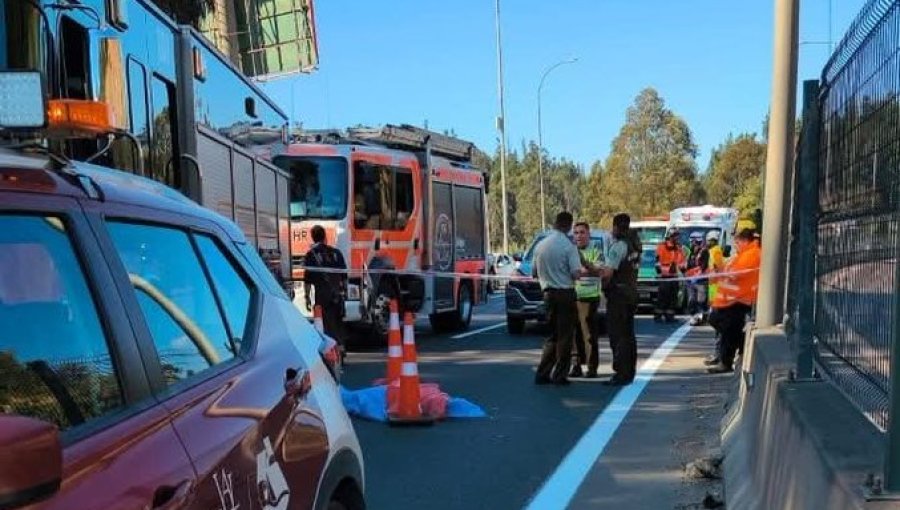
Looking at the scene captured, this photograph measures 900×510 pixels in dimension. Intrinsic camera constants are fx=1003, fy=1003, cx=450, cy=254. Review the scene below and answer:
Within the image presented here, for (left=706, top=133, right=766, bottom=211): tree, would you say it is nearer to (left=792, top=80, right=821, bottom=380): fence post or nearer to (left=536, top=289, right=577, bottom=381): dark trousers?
(left=536, top=289, right=577, bottom=381): dark trousers

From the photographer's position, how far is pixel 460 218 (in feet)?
61.9

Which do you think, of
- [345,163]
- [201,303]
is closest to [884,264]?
[201,303]

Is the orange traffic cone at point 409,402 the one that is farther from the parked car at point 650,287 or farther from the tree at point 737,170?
the tree at point 737,170

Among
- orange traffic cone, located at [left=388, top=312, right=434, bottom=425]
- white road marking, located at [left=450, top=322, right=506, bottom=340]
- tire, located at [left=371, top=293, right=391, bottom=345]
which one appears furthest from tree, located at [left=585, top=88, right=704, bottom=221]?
orange traffic cone, located at [left=388, top=312, right=434, bottom=425]

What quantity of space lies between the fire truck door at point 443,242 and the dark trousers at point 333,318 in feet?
12.4

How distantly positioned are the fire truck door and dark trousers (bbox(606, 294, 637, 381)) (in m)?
6.13

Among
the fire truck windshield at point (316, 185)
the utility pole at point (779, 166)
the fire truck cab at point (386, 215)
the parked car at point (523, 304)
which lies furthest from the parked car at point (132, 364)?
the parked car at point (523, 304)

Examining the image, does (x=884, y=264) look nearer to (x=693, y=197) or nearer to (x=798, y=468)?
(x=798, y=468)

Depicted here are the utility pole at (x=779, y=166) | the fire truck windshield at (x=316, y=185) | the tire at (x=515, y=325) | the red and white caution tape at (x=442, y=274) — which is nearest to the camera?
the utility pole at (x=779, y=166)

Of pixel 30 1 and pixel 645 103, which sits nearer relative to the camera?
pixel 30 1

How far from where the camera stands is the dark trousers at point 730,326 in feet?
37.1

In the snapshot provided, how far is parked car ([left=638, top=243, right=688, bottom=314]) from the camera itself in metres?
21.0

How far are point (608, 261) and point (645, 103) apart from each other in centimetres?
5689

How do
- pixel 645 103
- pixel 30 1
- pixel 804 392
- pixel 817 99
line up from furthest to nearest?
pixel 645 103, pixel 817 99, pixel 30 1, pixel 804 392
